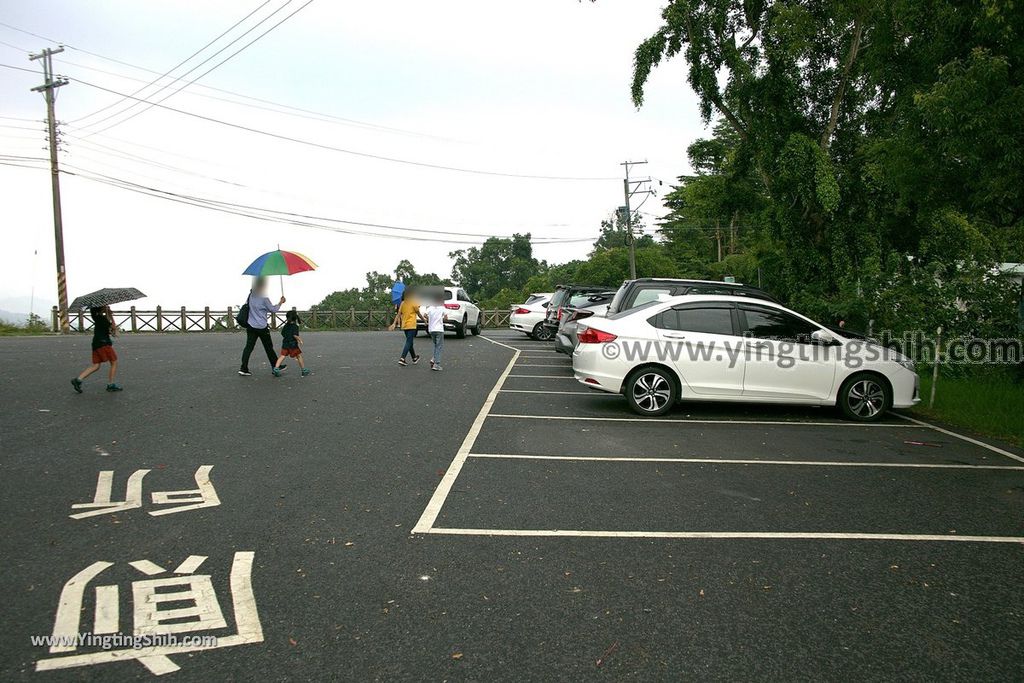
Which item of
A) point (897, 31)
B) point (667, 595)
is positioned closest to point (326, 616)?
point (667, 595)

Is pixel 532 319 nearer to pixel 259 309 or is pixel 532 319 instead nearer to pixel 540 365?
pixel 540 365

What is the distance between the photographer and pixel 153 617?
12.1 ft

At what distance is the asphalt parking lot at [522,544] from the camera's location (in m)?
3.44

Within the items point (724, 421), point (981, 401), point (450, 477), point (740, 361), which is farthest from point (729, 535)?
point (981, 401)

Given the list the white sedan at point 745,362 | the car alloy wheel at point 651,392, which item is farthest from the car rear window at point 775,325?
the car alloy wheel at point 651,392

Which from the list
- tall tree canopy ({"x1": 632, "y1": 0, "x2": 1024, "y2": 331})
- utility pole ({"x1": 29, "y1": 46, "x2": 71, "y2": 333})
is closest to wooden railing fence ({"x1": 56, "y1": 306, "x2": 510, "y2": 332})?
utility pole ({"x1": 29, "y1": 46, "x2": 71, "y2": 333})

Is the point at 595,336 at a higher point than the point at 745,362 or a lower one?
higher

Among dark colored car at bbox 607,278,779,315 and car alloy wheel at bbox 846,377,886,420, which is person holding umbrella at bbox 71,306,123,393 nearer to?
dark colored car at bbox 607,278,779,315

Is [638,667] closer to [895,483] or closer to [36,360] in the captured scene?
[895,483]

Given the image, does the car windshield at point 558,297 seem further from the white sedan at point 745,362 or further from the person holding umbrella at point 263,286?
the white sedan at point 745,362

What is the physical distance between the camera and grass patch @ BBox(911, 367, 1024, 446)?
9219mm

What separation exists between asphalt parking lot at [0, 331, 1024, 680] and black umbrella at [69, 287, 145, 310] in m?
1.57

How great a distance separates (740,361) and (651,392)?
4.01 feet

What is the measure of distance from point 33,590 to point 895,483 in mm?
6613
